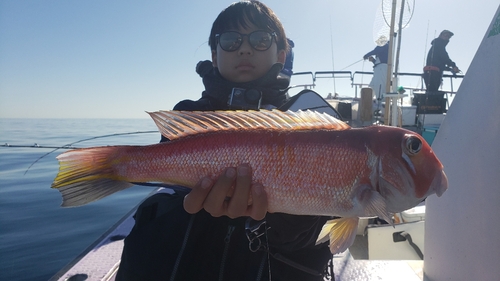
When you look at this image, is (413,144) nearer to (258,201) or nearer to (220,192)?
(258,201)

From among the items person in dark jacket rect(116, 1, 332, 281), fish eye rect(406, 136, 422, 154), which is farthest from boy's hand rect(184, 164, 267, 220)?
fish eye rect(406, 136, 422, 154)

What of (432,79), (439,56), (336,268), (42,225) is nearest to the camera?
(336,268)

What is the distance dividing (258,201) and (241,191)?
10 centimetres

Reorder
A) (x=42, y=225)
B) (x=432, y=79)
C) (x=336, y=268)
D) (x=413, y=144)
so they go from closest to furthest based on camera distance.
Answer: (x=413, y=144), (x=336, y=268), (x=42, y=225), (x=432, y=79)

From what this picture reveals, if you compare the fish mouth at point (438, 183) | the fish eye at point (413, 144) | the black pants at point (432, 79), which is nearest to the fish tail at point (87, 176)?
the fish eye at point (413, 144)

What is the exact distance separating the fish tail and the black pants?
11182 mm

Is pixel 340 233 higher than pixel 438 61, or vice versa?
pixel 438 61

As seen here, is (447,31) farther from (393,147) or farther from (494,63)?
(393,147)

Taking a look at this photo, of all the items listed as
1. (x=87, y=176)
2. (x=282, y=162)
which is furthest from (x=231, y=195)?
(x=87, y=176)

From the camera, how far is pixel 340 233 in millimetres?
1498

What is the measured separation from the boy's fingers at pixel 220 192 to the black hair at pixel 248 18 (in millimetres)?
1478

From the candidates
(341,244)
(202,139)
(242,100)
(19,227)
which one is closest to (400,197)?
(341,244)

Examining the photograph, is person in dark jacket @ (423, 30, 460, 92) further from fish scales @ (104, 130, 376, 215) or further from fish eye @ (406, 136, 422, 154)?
fish scales @ (104, 130, 376, 215)

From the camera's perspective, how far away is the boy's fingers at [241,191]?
1.37 metres
